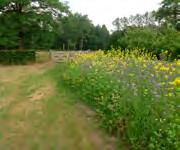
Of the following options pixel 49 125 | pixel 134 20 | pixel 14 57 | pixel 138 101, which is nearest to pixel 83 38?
pixel 134 20

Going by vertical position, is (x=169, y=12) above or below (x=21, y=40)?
above

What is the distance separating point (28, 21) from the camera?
1044 inches

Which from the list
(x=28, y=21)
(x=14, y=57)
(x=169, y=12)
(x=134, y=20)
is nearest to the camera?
(x=14, y=57)

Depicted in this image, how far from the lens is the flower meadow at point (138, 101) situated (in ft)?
13.6

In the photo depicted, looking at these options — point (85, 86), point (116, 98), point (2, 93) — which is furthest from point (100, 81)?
point (2, 93)

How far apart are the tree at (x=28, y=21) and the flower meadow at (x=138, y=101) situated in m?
19.0

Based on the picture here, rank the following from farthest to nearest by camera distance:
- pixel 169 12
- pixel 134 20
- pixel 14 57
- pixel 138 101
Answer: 1. pixel 134 20
2. pixel 169 12
3. pixel 14 57
4. pixel 138 101

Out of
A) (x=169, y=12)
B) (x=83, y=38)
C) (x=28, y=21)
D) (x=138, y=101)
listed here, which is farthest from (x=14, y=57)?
(x=83, y=38)

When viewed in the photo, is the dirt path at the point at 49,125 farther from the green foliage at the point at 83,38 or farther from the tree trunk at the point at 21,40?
the green foliage at the point at 83,38

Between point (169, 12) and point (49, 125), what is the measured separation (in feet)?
80.4

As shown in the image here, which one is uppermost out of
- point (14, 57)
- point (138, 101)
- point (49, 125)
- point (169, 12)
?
point (169, 12)

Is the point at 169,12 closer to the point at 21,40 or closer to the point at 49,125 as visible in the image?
the point at 21,40

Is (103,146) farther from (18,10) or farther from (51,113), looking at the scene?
(18,10)

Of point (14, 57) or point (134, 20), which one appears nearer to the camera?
point (14, 57)
